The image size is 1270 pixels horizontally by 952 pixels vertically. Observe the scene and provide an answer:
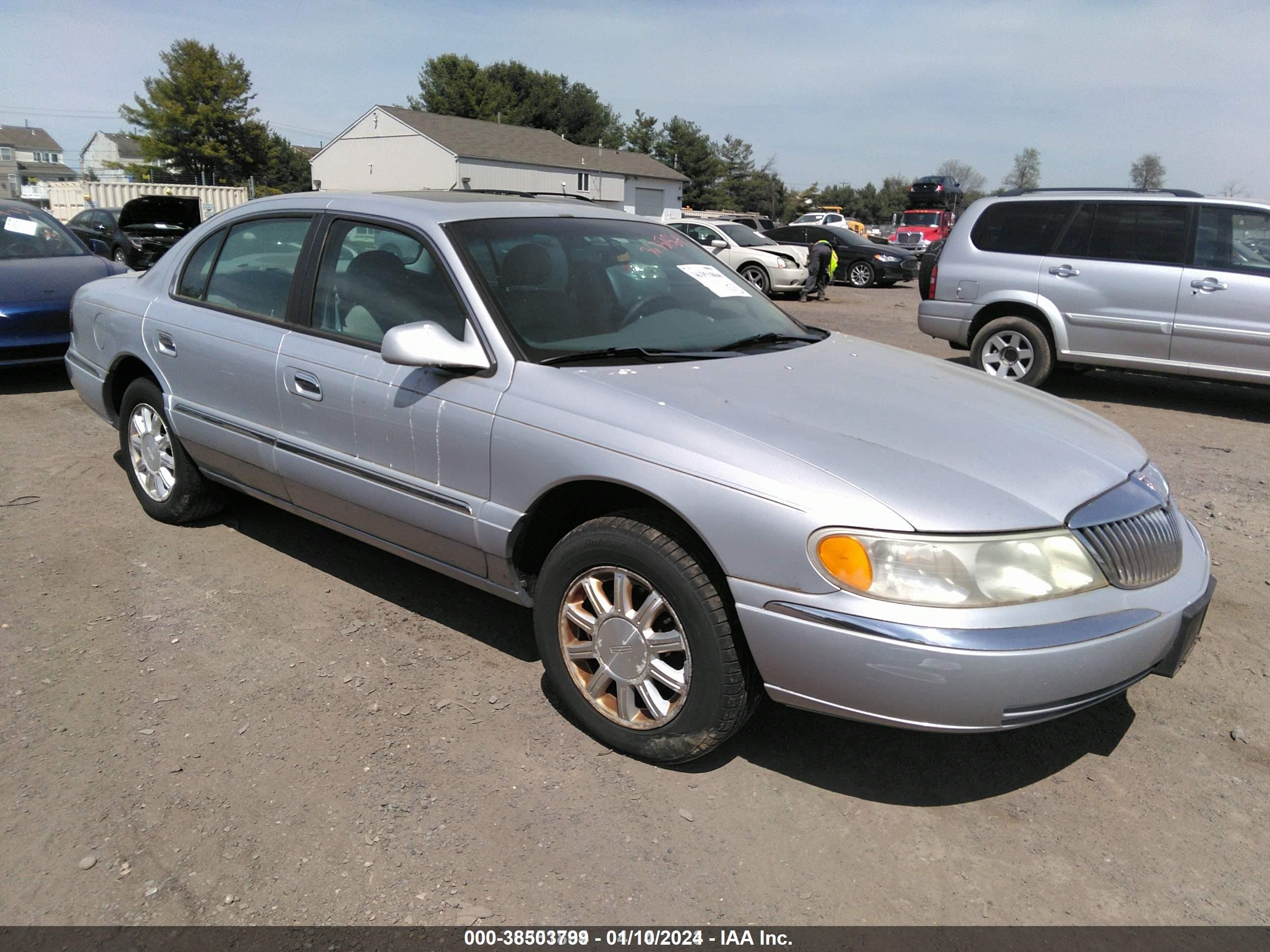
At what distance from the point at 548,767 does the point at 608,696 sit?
280 mm

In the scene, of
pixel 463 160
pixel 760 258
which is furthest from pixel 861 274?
pixel 463 160

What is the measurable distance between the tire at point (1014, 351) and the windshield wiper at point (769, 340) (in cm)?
516

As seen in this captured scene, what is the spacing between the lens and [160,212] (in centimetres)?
2014

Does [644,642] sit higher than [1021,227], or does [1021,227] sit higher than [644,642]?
[1021,227]

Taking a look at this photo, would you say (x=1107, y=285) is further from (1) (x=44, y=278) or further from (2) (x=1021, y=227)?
(1) (x=44, y=278)

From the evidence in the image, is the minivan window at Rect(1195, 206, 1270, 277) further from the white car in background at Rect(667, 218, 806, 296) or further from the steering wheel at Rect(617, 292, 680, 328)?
the white car in background at Rect(667, 218, 806, 296)

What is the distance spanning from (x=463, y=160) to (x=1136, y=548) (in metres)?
Answer: 47.2

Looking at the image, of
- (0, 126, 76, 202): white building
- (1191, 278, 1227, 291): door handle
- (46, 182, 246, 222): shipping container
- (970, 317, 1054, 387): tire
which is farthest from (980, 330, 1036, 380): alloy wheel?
(0, 126, 76, 202): white building

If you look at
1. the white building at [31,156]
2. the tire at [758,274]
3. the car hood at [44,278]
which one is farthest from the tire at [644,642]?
the white building at [31,156]

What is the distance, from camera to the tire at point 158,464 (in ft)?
14.9

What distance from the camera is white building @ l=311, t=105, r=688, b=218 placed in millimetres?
46875

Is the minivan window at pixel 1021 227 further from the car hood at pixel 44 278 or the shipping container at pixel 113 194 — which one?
the shipping container at pixel 113 194

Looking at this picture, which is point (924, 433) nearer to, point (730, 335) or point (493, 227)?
point (730, 335)

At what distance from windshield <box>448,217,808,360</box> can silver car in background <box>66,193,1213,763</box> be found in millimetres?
14
